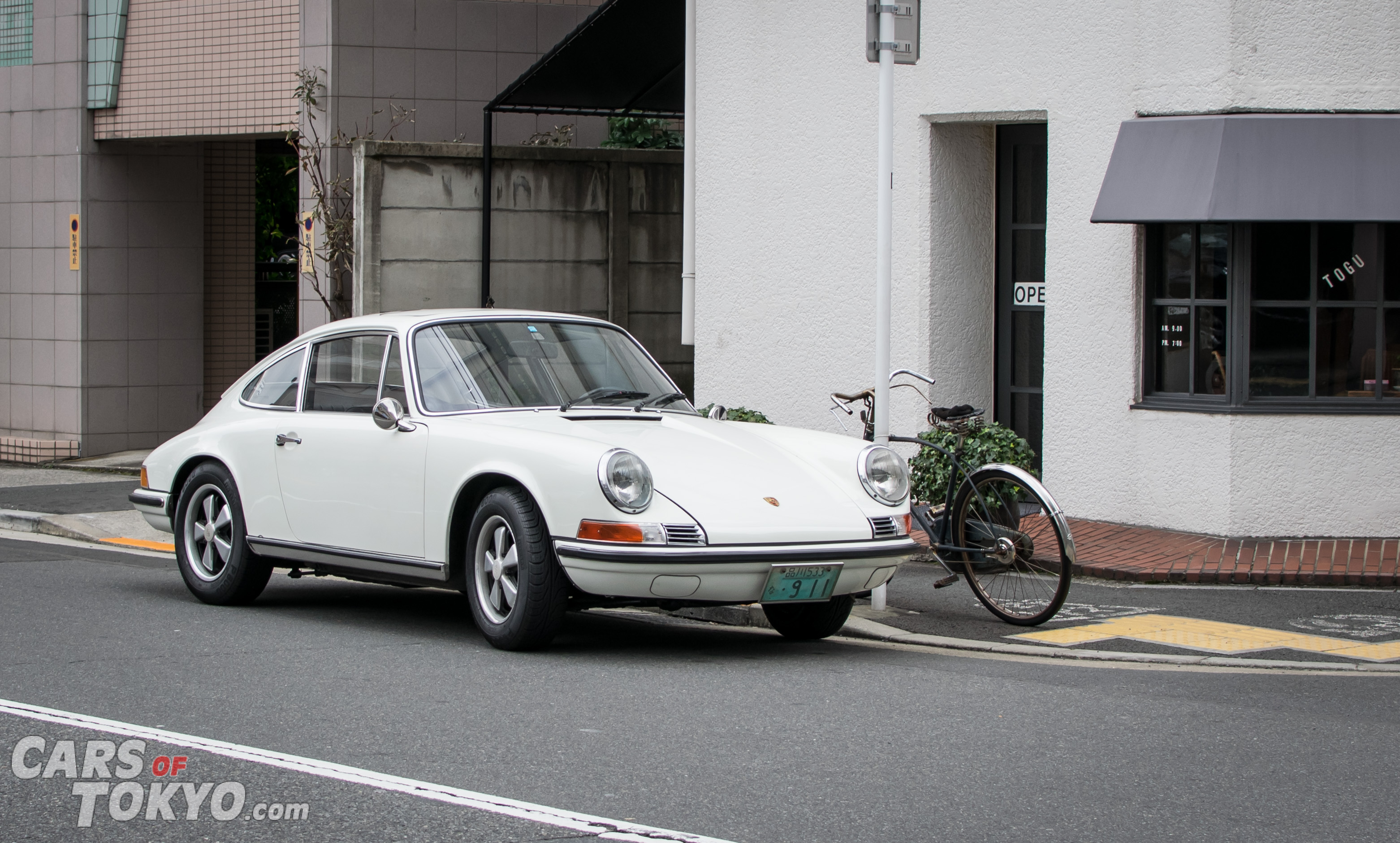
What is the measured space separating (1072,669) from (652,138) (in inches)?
425

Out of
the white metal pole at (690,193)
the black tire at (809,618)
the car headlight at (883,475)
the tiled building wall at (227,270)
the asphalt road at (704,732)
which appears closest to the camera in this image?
the asphalt road at (704,732)

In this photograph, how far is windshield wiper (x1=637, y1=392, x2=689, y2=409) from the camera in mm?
8070

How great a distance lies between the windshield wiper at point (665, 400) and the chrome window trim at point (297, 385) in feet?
6.00

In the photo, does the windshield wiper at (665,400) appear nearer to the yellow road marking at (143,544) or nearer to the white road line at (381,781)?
the white road line at (381,781)

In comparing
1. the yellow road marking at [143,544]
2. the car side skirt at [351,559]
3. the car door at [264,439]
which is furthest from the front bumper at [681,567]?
the yellow road marking at [143,544]

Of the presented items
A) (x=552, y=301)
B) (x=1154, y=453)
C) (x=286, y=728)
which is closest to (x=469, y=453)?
(x=286, y=728)

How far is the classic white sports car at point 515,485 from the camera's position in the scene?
6844 mm

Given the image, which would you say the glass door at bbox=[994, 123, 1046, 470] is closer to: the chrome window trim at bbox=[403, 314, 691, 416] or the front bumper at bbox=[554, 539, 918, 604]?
the chrome window trim at bbox=[403, 314, 691, 416]

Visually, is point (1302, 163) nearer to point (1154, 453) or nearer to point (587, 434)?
point (1154, 453)

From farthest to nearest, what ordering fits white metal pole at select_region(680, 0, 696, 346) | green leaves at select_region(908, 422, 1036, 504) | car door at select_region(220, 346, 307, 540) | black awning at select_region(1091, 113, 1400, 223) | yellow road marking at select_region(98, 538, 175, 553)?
white metal pole at select_region(680, 0, 696, 346) → yellow road marking at select_region(98, 538, 175, 553) → black awning at select_region(1091, 113, 1400, 223) → green leaves at select_region(908, 422, 1036, 504) → car door at select_region(220, 346, 307, 540)

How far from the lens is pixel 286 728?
19.0 ft

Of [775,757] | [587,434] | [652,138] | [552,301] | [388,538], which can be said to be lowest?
[775,757]

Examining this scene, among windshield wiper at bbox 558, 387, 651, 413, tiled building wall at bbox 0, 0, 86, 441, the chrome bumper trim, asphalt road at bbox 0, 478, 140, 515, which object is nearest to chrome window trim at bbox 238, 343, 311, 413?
windshield wiper at bbox 558, 387, 651, 413

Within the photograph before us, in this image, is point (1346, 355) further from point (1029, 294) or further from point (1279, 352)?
point (1029, 294)
